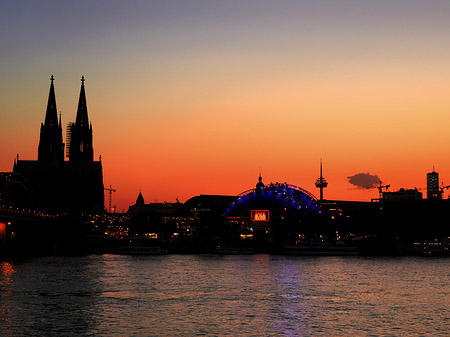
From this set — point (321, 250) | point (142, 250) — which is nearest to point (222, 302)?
point (321, 250)

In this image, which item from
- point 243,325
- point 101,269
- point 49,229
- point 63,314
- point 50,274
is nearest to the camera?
point 243,325

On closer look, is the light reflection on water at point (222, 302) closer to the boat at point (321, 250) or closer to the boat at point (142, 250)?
the boat at point (321, 250)

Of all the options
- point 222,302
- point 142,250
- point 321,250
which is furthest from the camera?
point 142,250

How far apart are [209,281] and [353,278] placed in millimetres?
19362

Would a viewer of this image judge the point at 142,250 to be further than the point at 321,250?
Yes

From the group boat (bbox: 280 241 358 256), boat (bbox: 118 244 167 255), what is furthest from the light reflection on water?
boat (bbox: 118 244 167 255)

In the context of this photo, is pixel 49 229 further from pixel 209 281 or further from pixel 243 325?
pixel 243 325

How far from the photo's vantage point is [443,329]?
52375 mm

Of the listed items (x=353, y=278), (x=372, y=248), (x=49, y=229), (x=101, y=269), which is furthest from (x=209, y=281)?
(x=49, y=229)

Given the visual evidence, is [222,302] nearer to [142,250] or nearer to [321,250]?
[321,250]

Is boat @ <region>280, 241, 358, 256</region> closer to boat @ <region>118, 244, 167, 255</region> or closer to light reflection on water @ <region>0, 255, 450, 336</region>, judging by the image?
boat @ <region>118, 244, 167, 255</region>

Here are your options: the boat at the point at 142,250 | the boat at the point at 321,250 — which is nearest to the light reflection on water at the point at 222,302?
the boat at the point at 321,250

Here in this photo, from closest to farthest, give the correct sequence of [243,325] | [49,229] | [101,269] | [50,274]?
[243,325]
[50,274]
[101,269]
[49,229]

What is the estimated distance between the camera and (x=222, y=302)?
67.6 meters
